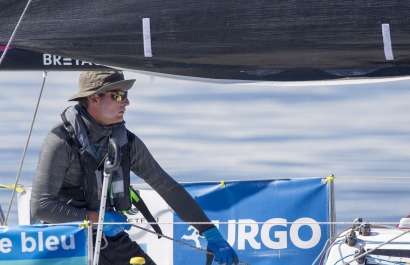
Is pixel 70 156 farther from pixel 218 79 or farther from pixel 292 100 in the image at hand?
pixel 292 100

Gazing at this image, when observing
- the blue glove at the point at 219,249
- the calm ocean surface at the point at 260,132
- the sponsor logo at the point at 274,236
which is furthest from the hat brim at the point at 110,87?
the calm ocean surface at the point at 260,132

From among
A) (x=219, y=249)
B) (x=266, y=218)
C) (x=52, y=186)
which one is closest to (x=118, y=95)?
(x=52, y=186)

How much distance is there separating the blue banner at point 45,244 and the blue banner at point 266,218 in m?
1.35

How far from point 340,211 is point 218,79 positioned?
4.83 m

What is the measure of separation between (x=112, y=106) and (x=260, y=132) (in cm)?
807

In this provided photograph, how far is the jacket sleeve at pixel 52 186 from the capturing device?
4.71 m

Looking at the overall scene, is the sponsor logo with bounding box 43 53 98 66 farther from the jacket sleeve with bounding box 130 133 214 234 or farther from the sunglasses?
the jacket sleeve with bounding box 130 133 214 234

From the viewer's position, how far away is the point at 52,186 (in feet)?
15.5

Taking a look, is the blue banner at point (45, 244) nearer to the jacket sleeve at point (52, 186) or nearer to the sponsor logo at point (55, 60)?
the jacket sleeve at point (52, 186)

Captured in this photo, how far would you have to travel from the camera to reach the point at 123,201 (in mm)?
4918

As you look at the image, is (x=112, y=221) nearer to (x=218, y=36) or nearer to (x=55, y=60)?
Answer: (x=55, y=60)

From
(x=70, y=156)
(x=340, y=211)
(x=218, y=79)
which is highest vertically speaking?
(x=218, y=79)

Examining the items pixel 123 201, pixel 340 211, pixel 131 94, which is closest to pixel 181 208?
pixel 123 201

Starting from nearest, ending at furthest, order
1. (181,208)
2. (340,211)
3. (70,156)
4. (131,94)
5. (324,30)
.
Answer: (324,30)
(70,156)
(181,208)
(340,211)
(131,94)
